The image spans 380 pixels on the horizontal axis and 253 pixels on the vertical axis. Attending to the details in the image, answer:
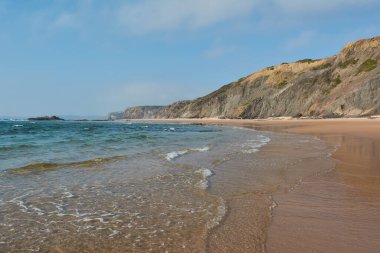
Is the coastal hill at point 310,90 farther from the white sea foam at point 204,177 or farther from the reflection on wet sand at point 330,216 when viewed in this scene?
the reflection on wet sand at point 330,216

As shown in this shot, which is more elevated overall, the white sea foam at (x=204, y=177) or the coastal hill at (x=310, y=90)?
the coastal hill at (x=310, y=90)

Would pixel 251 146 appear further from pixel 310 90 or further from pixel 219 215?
pixel 310 90

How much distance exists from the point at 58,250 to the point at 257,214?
3.41 m

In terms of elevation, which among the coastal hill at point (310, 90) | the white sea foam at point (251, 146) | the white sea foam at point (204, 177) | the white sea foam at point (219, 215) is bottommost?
the white sea foam at point (251, 146)

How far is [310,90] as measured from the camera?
246 feet

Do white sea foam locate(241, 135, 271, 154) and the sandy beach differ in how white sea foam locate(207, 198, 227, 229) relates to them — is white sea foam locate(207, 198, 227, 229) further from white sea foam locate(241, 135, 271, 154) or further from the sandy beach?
white sea foam locate(241, 135, 271, 154)

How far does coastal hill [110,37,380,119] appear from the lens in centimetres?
5750

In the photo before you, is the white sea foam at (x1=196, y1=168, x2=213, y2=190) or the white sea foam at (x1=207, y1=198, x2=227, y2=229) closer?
the white sea foam at (x1=207, y1=198, x2=227, y2=229)

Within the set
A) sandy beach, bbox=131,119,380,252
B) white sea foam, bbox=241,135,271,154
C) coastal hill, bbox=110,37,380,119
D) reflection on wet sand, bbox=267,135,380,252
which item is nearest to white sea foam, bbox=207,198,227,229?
sandy beach, bbox=131,119,380,252

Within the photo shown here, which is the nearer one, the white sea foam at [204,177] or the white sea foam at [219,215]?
the white sea foam at [219,215]

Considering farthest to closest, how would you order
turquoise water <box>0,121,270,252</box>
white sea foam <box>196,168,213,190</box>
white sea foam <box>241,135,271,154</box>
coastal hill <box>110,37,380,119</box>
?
1. coastal hill <box>110,37,380,119</box>
2. white sea foam <box>241,135,271,154</box>
3. white sea foam <box>196,168,213,190</box>
4. turquoise water <box>0,121,270,252</box>

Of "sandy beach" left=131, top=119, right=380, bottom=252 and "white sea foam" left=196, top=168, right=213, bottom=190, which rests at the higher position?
"sandy beach" left=131, top=119, right=380, bottom=252

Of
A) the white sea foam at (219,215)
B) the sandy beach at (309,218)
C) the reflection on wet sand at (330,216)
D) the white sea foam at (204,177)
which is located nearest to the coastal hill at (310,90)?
the white sea foam at (204,177)

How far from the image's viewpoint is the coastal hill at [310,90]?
2264 inches
